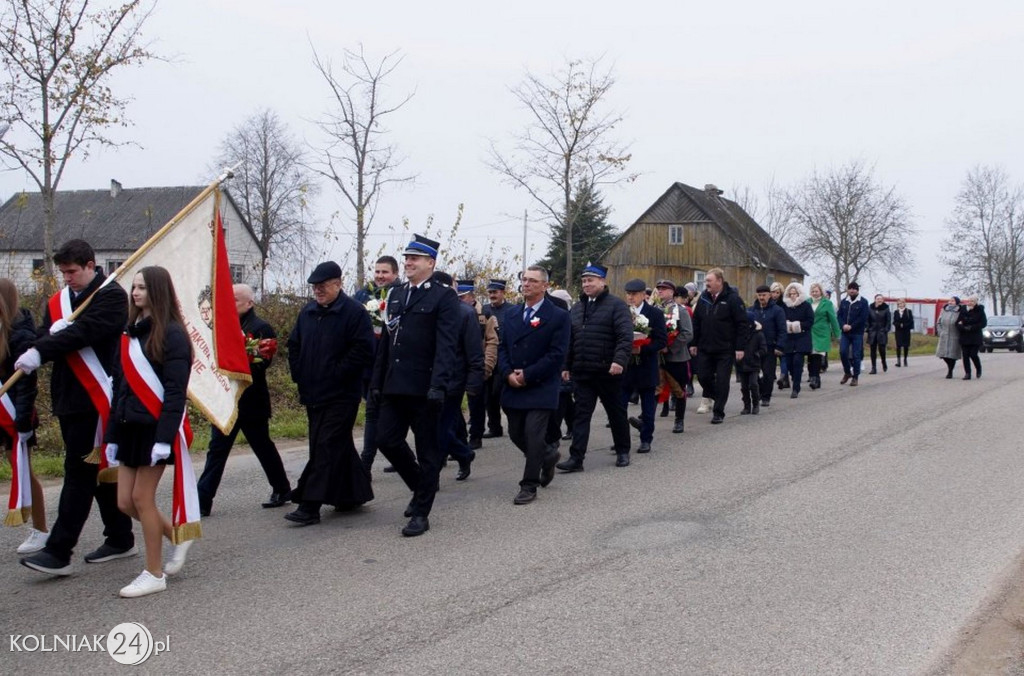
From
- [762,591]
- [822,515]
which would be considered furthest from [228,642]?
[822,515]

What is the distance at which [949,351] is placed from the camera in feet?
68.2

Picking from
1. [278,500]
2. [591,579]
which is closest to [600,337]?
[278,500]

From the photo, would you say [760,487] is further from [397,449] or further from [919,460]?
[397,449]

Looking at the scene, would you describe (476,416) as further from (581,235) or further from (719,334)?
(581,235)

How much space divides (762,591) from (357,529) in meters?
3.14

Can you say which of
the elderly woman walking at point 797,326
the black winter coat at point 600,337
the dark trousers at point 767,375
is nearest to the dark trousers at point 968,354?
the elderly woman walking at point 797,326

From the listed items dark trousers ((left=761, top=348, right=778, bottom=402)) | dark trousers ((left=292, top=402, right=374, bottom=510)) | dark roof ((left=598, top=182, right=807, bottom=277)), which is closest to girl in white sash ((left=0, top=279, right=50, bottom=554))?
dark trousers ((left=292, top=402, right=374, bottom=510))

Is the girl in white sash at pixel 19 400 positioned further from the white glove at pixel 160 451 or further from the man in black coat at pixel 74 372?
the white glove at pixel 160 451

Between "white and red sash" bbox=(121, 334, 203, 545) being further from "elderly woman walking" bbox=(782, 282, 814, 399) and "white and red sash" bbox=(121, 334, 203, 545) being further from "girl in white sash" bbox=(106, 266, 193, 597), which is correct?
"elderly woman walking" bbox=(782, 282, 814, 399)

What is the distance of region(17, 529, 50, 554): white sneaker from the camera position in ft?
22.2

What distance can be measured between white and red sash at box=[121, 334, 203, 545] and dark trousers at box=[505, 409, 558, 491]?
3.14 meters

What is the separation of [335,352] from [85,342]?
2001 mm

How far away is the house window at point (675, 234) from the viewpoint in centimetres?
6088

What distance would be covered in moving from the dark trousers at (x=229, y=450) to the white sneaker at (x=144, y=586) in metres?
2.17
